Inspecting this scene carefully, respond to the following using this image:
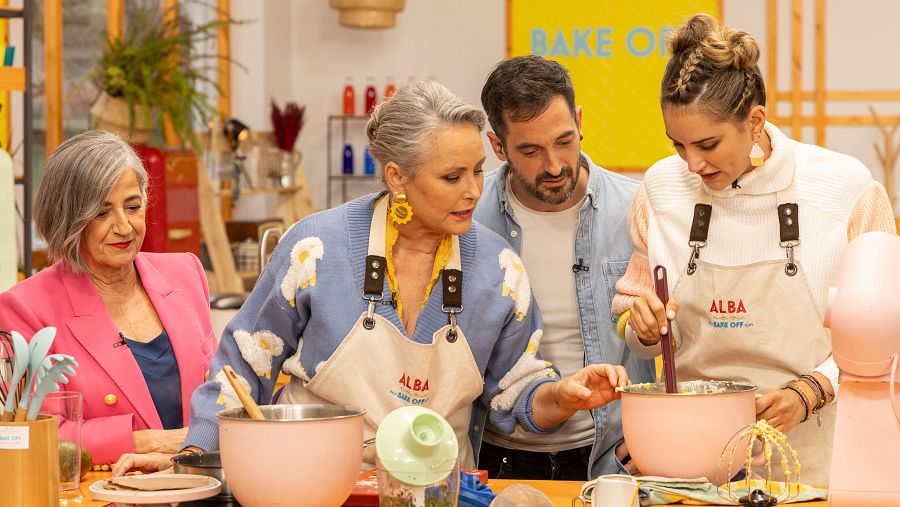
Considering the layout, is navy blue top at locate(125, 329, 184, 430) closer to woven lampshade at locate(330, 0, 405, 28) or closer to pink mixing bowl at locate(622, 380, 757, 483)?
pink mixing bowl at locate(622, 380, 757, 483)

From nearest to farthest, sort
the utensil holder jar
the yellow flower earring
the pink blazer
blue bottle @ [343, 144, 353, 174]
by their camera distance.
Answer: the utensil holder jar → the yellow flower earring → the pink blazer → blue bottle @ [343, 144, 353, 174]

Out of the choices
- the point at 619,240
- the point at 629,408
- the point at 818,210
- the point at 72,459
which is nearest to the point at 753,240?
the point at 818,210

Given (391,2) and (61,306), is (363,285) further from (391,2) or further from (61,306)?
(391,2)

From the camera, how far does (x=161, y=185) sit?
19.5 ft

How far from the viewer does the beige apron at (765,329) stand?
2197mm

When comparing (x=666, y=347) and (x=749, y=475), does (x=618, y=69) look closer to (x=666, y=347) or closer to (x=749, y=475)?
(x=666, y=347)

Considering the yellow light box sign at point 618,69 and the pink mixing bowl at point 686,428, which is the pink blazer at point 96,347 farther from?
the yellow light box sign at point 618,69

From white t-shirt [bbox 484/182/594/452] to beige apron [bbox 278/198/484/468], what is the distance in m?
0.43

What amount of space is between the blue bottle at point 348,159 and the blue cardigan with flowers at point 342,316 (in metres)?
6.97

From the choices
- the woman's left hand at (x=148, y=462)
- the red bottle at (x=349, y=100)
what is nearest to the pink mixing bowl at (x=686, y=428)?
the woman's left hand at (x=148, y=462)

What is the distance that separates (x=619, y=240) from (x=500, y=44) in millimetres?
6813

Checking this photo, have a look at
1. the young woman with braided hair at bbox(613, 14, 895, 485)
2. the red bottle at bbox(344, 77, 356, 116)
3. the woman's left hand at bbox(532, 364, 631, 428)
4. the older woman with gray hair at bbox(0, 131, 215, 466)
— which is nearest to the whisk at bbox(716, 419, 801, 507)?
the woman's left hand at bbox(532, 364, 631, 428)

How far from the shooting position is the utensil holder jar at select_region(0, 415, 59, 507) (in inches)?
65.6

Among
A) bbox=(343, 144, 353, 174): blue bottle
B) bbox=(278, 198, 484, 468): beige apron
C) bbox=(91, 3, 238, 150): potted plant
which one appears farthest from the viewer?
bbox=(343, 144, 353, 174): blue bottle
